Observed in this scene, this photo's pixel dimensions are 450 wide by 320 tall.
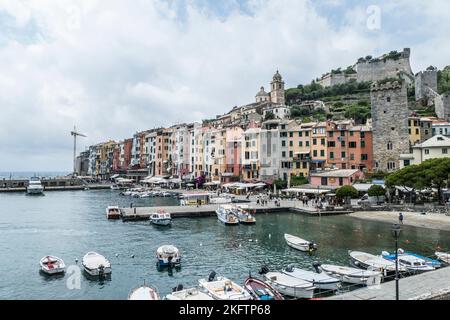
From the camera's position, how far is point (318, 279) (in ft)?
75.8

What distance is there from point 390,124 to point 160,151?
75750mm

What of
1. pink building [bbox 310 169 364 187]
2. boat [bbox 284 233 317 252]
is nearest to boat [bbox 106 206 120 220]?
boat [bbox 284 233 317 252]

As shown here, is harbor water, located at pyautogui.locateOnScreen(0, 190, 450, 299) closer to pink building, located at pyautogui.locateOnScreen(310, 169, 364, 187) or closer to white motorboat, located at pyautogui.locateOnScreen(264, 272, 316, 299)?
white motorboat, located at pyautogui.locateOnScreen(264, 272, 316, 299)

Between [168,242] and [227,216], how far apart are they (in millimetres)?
12543

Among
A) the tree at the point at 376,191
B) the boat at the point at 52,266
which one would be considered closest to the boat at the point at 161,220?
the boat at the point at 52,266

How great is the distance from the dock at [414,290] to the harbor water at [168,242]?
9.22 meters

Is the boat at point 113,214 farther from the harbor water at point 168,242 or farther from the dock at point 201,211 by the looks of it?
the harbor water at point 168,242

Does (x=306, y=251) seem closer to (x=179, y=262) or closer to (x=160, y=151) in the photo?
(x=179, y=262)

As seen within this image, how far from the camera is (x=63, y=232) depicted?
1751 inches

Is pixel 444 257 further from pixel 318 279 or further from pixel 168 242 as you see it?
pixel 168 242

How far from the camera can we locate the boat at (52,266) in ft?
89.2

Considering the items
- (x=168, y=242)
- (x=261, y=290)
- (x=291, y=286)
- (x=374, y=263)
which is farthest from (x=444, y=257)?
(x=168, y=242)

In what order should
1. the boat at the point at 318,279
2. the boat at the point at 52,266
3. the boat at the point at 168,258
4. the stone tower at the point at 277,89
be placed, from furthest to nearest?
the stone tower at the point at 277,89 < the boat at the point at 168,258 < the boat at the point at 52,266 < the boat at the point at 318,279
